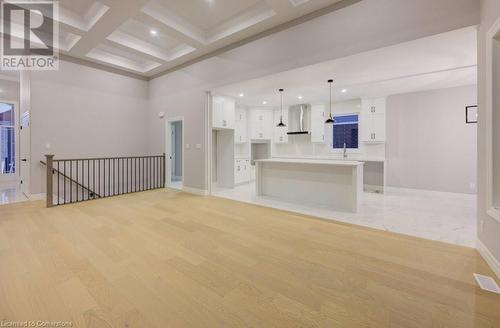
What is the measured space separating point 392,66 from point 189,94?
4.71m

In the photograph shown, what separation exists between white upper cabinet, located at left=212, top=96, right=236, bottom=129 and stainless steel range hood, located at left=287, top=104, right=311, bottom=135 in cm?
221

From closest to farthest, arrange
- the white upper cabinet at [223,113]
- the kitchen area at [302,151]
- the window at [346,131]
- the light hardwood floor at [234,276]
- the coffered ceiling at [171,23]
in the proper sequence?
the light hardwood floor at [234,276] < the coffered ceiling at [171,23] < the kitchen area at [302,151] < the white upper cabinet at [223,113] < the window at [346,131]

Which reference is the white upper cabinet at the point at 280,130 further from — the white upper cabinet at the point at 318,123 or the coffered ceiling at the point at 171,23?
the coffered ceiling at the point at 171,23

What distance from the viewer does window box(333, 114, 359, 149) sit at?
705 cm

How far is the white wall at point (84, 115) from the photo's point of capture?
512 cm

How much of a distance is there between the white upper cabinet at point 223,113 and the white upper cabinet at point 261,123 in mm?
1389

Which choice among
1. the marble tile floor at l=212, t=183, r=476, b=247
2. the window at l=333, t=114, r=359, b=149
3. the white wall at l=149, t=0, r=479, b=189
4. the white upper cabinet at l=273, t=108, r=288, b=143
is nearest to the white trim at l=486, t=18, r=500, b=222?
the white wall at l=149, t=0, r=479, b=189

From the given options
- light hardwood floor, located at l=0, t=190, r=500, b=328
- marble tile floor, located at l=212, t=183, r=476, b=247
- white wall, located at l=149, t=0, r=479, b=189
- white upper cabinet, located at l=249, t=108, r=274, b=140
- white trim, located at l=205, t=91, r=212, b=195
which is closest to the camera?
light hardwood floor, located at l=0, t=190, r=500, b=328

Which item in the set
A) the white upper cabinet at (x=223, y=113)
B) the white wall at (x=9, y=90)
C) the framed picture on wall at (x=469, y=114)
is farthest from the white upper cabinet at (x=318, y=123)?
the white wall at (x=9, y=90)

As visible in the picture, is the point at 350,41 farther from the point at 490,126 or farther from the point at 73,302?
the point at 73,302

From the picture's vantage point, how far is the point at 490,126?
7.46 feet

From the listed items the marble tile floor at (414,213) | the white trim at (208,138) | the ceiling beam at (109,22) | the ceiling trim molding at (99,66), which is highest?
the ceiling trim molding at (99,66)

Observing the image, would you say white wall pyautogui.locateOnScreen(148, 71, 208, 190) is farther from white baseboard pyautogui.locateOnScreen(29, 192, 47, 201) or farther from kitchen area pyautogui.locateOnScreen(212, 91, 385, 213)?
white baseboard pyautogui.locateOnScreen(29, 192, 47, 201)

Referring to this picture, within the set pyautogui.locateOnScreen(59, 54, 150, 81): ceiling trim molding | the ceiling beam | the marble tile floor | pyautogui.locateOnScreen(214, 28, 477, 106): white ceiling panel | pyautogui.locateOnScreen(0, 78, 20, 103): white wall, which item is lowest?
the marble tile floor
